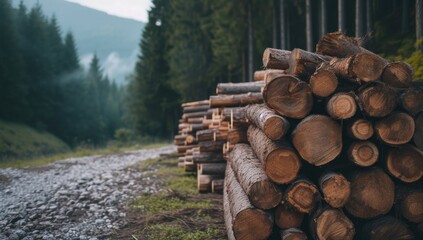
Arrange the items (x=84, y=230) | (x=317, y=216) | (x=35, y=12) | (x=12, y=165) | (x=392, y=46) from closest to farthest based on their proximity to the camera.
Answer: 1. (x=317, y=216)
2. (x=84, y=230)
3. (x=12, y=165)
4. (x=392, y=46)
5. (x=35, y=12)

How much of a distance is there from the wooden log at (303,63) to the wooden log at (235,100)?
147 inches

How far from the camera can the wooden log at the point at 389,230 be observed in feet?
13.6

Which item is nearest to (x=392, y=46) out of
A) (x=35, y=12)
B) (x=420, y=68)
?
(x=420, y=68)

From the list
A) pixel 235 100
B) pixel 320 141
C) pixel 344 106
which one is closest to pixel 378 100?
pixel 344 106

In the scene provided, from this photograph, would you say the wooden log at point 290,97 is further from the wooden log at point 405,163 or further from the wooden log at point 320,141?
the wooden log at point 405,163

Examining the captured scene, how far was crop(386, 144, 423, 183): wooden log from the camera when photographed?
4.15 metres

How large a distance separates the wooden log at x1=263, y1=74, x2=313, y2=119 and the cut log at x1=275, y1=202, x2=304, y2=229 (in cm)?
119

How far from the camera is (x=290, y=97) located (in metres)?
4.28

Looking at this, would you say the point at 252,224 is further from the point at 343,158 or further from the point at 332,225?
the point at 343,158

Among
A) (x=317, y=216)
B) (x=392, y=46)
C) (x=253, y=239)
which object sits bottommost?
(x=253, y=239)

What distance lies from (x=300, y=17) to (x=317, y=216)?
2396cm

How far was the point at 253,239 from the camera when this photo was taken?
4.21 metres

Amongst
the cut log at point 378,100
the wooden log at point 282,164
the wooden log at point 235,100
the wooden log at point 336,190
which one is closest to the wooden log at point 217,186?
the wooden log at point 235,100

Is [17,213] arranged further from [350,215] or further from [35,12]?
[35,12]
